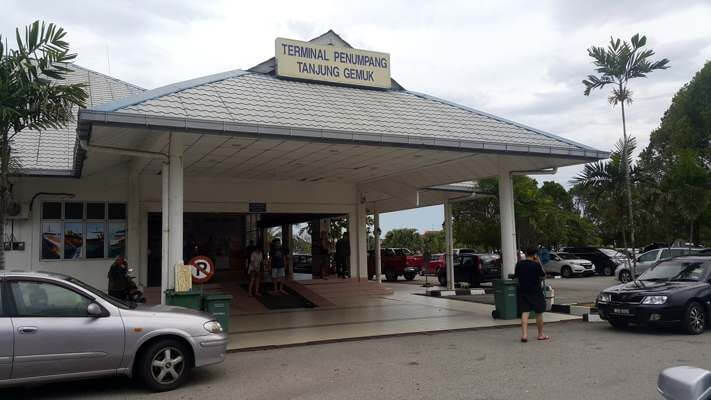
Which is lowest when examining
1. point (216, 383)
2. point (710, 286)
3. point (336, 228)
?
point (216, 383)

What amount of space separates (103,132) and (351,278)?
1191 cm

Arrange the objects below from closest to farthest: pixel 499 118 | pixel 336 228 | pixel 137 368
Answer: pixel 137 368 → pixel 499 118 → pixel 336 228

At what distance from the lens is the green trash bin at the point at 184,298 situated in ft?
32.3

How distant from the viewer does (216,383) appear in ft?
23.9

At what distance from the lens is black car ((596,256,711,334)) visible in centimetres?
1005

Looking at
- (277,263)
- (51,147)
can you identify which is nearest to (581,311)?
(277,263)

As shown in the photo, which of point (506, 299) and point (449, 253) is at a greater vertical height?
point (449, 253)

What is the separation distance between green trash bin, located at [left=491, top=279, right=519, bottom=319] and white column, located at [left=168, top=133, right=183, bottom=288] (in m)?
6.78

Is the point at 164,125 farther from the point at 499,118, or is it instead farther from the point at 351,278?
the point at 351,278

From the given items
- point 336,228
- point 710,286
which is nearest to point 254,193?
point 710,286

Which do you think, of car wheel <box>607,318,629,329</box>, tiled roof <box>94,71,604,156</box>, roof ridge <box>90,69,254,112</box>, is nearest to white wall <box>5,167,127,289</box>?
roof ridge <box>90,69,254,112</box>

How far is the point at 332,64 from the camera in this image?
45.2ft

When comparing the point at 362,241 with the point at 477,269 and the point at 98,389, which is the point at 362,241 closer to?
the point at 477,269

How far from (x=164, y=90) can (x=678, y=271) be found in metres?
10.4
